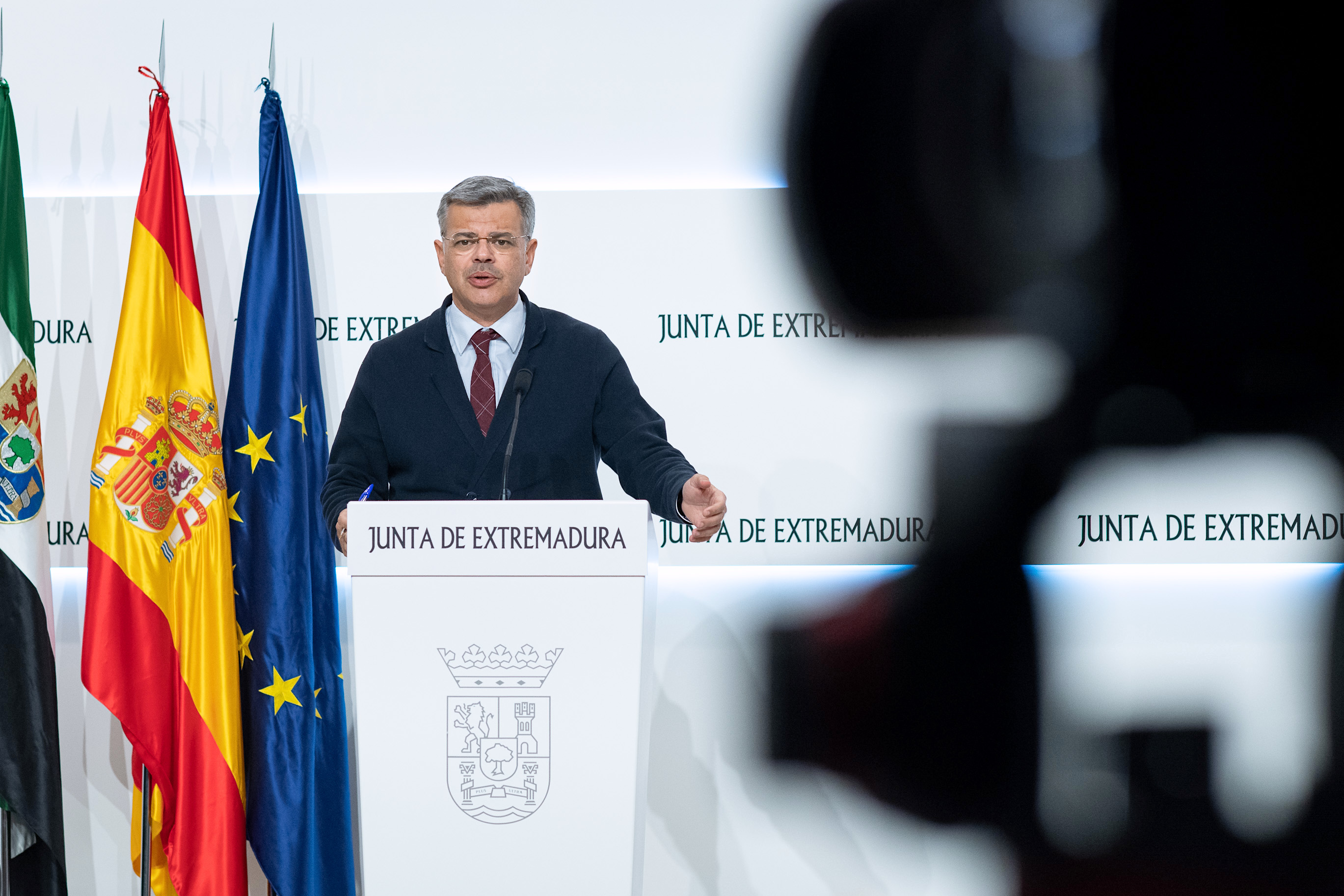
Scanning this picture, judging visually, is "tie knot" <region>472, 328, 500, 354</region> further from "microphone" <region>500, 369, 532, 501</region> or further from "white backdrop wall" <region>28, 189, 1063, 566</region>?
"white backdrop wall" <region>28, 189, 1063, 566</region>

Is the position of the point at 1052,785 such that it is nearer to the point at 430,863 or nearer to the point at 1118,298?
the point at 1118,298

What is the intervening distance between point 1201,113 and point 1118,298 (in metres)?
0.57

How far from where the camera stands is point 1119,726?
2.82 m

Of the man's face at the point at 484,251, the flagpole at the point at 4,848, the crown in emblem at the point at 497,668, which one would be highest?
the man's face at the point at 484,251

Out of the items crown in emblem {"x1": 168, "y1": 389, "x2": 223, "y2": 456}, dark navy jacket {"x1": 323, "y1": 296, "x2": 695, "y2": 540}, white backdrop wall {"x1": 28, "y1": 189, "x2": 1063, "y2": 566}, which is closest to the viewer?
dark navy jacket {"x1": 323, "y1": 296, "x2": 695, "y2": 540}

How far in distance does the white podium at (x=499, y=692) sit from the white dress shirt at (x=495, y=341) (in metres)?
0.67

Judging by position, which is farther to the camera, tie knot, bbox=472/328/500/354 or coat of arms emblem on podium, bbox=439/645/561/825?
tie knot, bbox=472/328/500/354

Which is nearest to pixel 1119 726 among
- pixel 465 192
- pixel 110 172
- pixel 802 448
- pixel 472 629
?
pixel 802 448

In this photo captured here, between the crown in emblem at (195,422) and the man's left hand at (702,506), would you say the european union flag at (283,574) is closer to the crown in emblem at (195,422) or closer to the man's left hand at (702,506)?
the crown in emblem at (195,422)

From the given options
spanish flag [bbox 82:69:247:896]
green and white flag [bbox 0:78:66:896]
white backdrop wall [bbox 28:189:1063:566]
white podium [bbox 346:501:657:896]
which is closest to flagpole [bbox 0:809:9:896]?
green and white flag [bbox 0:78:66:896]

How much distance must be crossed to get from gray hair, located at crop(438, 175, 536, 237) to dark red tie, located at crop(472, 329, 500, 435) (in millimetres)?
225

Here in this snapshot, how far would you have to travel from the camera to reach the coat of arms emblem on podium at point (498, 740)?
5.11 ft

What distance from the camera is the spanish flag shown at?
2555 mm

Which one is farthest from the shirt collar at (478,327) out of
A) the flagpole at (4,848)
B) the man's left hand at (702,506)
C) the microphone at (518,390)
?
the flagpole at (4,848)
